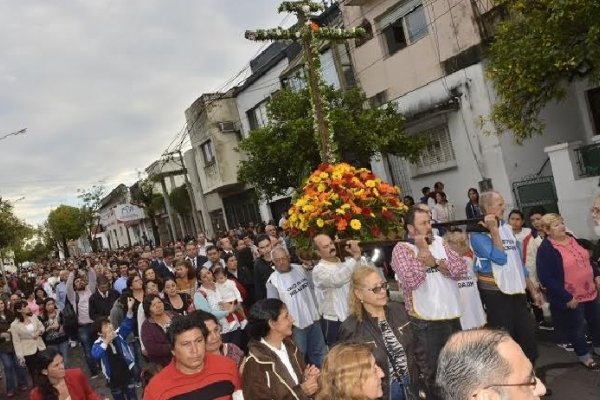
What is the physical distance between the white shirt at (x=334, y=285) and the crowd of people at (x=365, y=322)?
0.01 m

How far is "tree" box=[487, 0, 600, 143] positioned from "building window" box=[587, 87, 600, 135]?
346 centimetres

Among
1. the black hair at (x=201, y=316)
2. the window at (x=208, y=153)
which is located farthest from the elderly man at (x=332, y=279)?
the window at (x=208, y=153)

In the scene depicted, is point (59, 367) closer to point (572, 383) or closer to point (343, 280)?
point (343, 280)

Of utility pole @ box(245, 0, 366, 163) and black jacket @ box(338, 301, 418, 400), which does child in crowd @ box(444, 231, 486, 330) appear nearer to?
black jacket @ box(338, 301, 418, 400)

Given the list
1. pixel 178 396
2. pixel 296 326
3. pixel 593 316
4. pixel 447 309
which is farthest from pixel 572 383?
pixel 178 396

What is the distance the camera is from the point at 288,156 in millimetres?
12852

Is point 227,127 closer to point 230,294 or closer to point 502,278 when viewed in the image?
point 230,294

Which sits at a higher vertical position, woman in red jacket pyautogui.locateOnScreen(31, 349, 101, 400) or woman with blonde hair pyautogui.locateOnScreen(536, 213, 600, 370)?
woman in red jacket pyautogui.locateOnScreen(31, 349, 101, 400)

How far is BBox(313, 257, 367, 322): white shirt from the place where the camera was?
217 inches

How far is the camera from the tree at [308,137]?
12438 millimetres

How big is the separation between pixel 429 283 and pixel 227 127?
21538 millimetres

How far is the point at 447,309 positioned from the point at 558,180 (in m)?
7.25

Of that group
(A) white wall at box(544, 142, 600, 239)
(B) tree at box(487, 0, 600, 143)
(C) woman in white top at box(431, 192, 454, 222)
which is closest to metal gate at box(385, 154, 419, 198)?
(C) woman in white top at box(431, 192, 454, 222)

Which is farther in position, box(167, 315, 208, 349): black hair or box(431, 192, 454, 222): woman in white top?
box(431, 192, 454, 222): woman in white top
